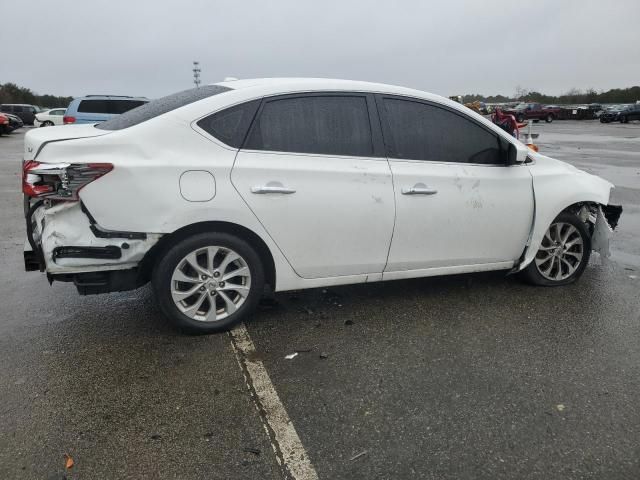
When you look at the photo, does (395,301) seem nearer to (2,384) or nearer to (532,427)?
(532,427)

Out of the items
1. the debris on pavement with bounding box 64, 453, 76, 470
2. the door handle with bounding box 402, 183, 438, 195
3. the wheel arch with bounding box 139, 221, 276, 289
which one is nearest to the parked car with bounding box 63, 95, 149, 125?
the wheel arch with bounding box 139, 221, 276, 289

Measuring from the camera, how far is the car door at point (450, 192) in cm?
384

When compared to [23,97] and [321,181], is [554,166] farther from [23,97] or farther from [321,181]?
[23,97]

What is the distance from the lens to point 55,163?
3164mm

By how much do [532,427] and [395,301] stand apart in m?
1.77

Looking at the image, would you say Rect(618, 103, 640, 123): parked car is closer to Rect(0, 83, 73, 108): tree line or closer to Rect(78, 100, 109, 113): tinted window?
Rect(78, 100, 109, 113): tinted window

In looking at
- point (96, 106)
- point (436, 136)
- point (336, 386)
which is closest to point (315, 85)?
point (436, 136)

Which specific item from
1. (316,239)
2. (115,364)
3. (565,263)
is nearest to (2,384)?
(115,364)

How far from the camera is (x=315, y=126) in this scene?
3674 mm

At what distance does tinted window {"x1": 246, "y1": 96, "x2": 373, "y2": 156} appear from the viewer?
11.7 ft

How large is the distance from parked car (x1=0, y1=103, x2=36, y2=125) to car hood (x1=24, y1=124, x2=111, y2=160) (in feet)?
125

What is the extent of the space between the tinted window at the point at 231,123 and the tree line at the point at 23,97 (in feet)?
173

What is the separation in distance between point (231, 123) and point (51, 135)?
4.14 ft

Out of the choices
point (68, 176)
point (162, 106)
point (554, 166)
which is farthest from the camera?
point (554, 166)
